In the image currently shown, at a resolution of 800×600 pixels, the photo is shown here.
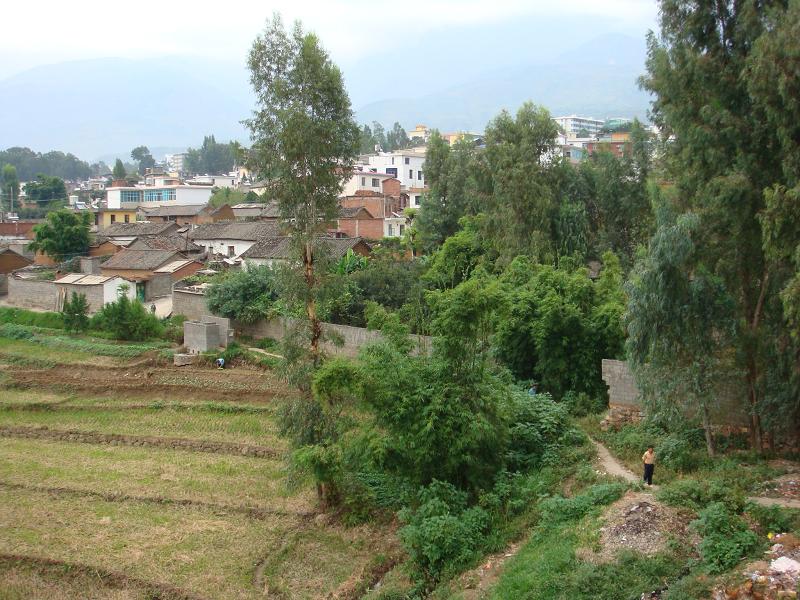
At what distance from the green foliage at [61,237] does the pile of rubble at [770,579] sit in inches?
1638

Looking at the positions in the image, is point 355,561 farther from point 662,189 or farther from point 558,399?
point 662,189

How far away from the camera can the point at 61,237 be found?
43.0 metres

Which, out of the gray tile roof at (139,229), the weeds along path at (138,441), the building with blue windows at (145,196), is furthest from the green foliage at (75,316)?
the building with blue windows at (145,196)

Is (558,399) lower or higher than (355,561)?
higher

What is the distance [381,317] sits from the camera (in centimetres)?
1636

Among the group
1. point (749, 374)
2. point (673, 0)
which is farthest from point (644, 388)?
point (673, 0)

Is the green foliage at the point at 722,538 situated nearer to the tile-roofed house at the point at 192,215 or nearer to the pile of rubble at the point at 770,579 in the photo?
the pile of rubble at the point at 770,579

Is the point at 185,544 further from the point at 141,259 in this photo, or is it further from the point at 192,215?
the point at 192,215

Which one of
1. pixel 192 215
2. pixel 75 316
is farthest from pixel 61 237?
pixel 75 316

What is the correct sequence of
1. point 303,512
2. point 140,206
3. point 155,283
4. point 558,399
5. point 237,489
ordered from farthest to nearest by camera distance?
point 140,206 < point 155,283 < point 558,399 < point 237,489 < point 303,512

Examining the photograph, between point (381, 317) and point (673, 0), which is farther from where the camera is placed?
point (381, 317)

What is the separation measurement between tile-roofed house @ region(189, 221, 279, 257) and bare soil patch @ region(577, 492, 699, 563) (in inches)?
1194

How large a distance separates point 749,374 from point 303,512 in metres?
9.09

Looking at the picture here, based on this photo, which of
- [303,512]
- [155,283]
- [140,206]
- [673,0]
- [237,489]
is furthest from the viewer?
[140,206]
